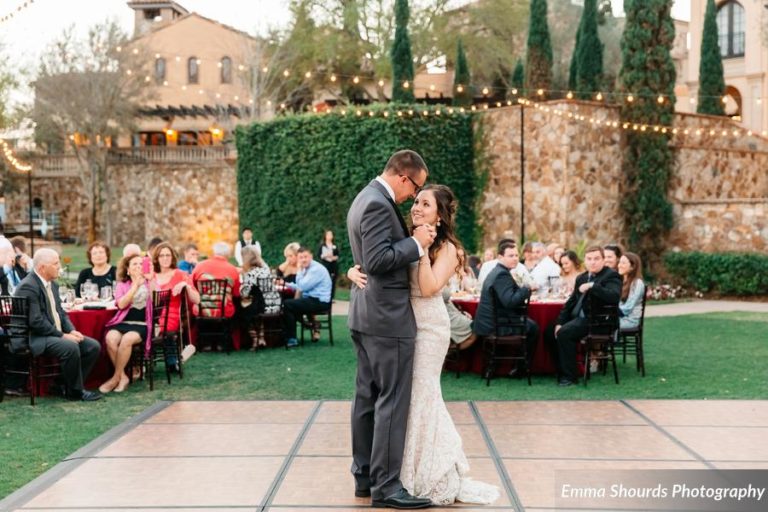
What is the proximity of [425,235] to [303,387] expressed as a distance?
440 cm

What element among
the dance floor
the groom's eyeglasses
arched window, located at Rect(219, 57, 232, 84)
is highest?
arched window, located at Rect(219, 57, 232, 84)

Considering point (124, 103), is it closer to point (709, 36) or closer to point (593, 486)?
point (709, 36)

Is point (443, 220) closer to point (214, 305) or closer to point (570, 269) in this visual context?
point (570, 269)

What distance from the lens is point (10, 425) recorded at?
279 inches

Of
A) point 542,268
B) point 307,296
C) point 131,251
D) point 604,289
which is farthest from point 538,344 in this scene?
point 131,251

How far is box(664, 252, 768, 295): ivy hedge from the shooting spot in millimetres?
17812

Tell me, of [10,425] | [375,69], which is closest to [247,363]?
[10,425]

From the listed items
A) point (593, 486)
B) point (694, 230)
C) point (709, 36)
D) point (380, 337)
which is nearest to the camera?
point (380, 337)

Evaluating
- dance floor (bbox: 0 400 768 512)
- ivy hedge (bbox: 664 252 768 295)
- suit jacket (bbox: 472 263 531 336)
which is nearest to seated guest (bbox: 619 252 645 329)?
suit jacket (bbox: 472 263 531 336)

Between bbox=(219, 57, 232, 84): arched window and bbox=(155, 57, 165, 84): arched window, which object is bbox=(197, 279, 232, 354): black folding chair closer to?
bbox=(219, 57, 232, 84): arched window

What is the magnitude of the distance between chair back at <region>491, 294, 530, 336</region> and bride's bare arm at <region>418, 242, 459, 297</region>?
4.04 metres

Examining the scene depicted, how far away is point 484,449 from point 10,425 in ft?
12.9

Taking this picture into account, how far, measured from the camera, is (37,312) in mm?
7891

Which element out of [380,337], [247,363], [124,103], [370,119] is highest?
[124,103]
